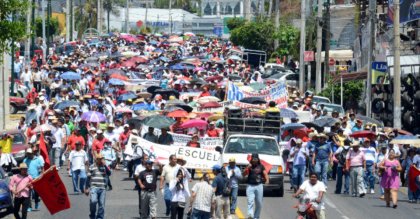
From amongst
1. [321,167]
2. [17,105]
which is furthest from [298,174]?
[17,105]

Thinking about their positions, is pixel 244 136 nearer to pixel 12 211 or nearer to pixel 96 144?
pixel 96 144

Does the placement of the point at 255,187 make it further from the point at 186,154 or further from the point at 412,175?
the point at 186,154

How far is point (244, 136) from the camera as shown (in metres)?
30.8

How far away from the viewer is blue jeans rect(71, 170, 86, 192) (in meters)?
29.6

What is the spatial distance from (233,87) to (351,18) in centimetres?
3527

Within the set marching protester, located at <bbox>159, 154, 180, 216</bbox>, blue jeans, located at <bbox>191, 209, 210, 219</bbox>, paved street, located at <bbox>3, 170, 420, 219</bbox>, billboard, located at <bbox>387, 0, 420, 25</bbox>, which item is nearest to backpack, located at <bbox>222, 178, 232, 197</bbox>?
marching protester, located at <bbox>159, 154, 180, 216</bbox>

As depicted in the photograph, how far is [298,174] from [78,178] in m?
5.62

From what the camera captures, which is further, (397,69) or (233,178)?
(397,69)

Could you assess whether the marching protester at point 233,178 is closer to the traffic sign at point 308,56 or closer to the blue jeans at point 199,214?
the blue jeans at point 199,214

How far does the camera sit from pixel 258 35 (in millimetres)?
90562

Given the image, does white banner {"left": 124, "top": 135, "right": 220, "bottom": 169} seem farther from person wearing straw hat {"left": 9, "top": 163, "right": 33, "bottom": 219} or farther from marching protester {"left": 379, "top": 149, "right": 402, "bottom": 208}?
person wearing straw hat {"left": 9, "top": 163, "right": 33, "bottom": 219}

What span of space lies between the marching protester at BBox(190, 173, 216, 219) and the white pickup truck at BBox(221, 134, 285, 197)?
670 centimetres

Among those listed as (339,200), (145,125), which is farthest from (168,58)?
(339,200)

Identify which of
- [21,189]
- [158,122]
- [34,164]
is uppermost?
[158,122]
